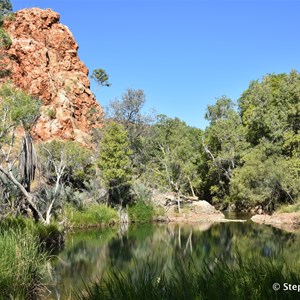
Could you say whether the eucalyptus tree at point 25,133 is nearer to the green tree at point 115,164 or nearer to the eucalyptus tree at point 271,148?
the green tree at point 115,164

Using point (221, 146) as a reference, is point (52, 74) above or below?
above

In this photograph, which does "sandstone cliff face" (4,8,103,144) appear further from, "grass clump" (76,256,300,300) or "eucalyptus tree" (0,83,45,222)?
Answer: "grass clump" (76,256,300,300)

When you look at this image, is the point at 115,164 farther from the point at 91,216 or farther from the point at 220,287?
the point at 220,287

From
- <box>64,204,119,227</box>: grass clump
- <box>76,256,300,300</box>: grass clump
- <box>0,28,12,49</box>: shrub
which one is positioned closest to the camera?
<box>76,256,300,300</box>: grass clump

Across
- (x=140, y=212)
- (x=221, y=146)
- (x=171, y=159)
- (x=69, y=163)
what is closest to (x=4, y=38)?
(x=69, y=163)

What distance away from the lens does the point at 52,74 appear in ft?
173

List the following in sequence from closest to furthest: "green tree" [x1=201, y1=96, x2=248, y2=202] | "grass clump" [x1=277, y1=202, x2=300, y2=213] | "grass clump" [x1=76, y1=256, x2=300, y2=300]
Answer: "grass clump" [x1=76, y1=256, x2=300, y2=300]
"grass clump" [x1=277, y1=202, x2=300, y2=213]
"green tree" [x1=201, y1=96, x2=248, y2=202]

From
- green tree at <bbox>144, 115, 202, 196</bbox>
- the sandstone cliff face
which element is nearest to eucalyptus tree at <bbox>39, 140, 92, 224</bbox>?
green tree at <bbox>144, 115, 202, 196</bbox>

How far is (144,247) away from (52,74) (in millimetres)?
38641

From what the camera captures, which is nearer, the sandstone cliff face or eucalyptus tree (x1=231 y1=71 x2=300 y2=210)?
eucalyptus tree (x1=231 y1=71 x2=300 y2=210)

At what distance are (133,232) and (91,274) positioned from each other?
12.9 meters

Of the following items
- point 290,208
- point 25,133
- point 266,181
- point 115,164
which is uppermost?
point 25,133

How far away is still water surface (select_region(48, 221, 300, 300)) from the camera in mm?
12234

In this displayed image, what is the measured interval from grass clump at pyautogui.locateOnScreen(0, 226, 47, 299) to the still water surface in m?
1.11
